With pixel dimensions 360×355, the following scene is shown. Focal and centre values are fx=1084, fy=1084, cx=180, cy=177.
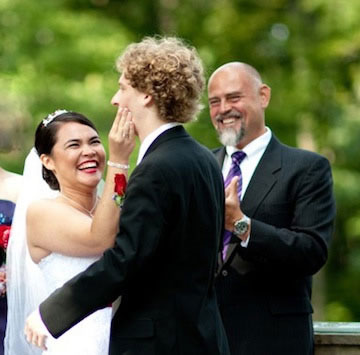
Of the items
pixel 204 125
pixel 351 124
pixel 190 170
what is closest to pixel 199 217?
pixel 190 170

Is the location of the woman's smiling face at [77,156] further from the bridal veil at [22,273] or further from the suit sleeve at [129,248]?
the suit sleeve at [129,248]

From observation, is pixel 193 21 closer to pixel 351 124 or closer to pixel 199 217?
pixel 351 124

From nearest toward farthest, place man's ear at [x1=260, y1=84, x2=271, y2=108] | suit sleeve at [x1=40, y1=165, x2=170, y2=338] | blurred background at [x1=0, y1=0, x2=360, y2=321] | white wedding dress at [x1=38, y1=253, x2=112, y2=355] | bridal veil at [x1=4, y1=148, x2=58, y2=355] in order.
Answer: suit sleeve at [x1=40, y1=165, x2=170, y2=338] < white wedding dress at [x1=38, y1=253, x2=112, y2=355] < bridal veil at [x1=4, y1=148, x2=58, y2=355] < man's ear at [x1=260, y1=84, x2=271, y2=108] < blurred background at [x1=0, y1=0, x2=360, y2=321]

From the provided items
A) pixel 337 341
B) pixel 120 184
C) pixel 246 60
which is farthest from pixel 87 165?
pixel 246 60

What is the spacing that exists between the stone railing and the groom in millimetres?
1456

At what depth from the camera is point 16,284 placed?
4617mm

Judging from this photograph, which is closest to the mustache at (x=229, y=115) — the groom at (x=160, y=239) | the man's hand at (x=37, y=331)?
the groom at (x=160, y=239)

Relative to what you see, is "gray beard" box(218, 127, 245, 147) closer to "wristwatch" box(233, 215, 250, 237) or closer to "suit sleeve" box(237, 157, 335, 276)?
"suit sleeve" box(237, 157, 335, 276)

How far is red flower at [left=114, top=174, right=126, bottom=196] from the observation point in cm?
393

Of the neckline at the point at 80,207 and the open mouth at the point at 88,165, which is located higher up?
the open mouth at the point at 88,165

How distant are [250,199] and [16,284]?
3.80 feet

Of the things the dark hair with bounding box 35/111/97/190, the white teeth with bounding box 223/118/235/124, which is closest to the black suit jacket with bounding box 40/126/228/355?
the dark hair with bounding box 35/111/97/190

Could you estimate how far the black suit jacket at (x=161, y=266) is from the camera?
145 inches

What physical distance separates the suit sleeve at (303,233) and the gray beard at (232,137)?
16.3 inches
